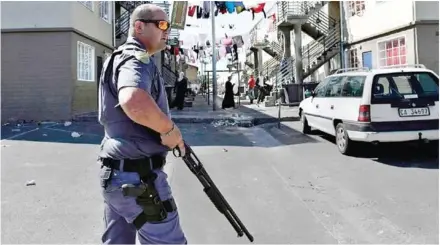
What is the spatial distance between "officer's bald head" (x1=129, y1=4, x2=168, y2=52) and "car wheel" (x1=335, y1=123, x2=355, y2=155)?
18.4ft

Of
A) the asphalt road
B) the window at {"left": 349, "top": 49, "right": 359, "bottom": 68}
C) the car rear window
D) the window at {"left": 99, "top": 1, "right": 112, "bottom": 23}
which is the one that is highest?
the window at {"left": 99, "top": 1, "right": 112, "bottom": 23}

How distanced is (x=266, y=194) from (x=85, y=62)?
478 inches

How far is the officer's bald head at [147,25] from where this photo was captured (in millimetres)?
2400

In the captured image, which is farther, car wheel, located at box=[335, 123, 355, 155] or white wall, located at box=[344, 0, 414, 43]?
white wall, located at box=[344, 0, 414, 43]

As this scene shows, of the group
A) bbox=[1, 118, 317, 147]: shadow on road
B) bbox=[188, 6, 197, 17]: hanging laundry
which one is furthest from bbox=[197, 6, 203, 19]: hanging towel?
bbox=[1, 118, 317, 147]: shadow on road

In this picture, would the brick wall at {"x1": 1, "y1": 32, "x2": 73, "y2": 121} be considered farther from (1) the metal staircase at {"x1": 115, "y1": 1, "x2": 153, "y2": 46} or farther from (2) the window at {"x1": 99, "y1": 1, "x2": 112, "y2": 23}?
(1) the metal staircase at {"x1": 115, "y1": 1, "x2": 153, "y2": 46}

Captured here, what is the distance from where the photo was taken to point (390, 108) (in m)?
6.90

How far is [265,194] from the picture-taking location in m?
5.16

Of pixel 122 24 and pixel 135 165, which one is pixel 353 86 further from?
pixel 122 24

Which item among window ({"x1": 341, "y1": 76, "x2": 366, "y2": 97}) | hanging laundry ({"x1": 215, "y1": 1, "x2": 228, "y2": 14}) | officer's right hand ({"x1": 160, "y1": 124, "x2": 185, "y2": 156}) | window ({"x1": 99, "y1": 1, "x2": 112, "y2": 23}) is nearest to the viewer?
officer's right hand ({"x1": 160, "y1": 124, "x2": 185, "y2": 156})

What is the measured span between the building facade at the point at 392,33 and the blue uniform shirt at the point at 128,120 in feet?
47.2

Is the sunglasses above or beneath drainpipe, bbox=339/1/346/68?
beneath

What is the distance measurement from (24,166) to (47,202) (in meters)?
2.30

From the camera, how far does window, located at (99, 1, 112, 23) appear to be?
18.0 meters
